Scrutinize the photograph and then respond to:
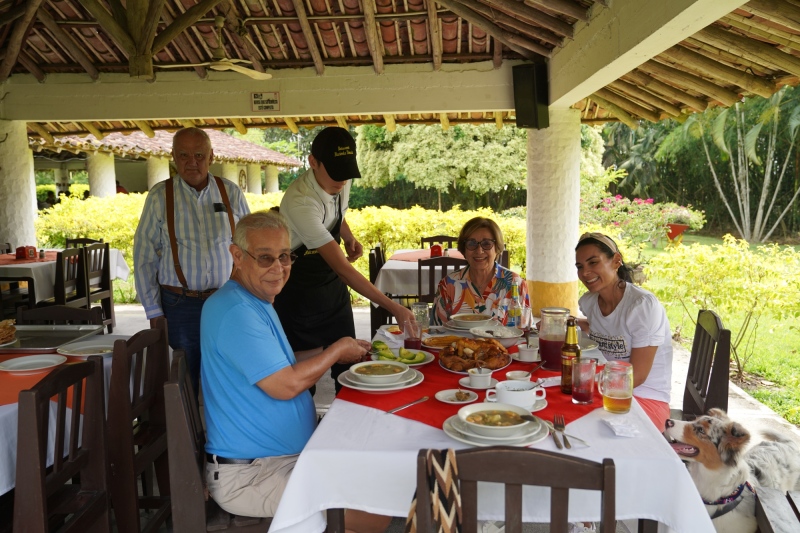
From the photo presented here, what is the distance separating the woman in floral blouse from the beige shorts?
1.77 m

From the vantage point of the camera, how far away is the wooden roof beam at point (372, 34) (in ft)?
A: 23.0

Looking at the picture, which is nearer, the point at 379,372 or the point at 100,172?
the point at 379,372

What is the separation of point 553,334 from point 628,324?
499 millimetres

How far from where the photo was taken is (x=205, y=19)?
7.40 m

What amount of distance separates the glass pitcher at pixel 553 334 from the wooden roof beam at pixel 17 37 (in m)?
6.84

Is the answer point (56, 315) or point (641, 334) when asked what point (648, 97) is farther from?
point (56, 315)

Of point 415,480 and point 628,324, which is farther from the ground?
point 628,324

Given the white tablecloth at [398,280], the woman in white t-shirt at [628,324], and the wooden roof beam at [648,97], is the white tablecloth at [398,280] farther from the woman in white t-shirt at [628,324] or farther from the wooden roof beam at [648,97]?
the woman in white t-shirt at [628,324]

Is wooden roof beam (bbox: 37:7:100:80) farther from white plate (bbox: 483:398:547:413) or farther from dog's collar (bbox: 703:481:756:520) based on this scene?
dog's collar (bbox: 703:481:756:520)

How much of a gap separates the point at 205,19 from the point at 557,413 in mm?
6807

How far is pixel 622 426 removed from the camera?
1.96 m

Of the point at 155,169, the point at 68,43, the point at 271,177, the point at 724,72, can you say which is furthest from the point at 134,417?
the point at 271,177

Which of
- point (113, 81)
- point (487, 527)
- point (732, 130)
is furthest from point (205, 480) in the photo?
point (732, 130)

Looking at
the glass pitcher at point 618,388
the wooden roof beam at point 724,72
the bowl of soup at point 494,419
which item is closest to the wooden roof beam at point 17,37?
the wooden roof beam at point 724,72
